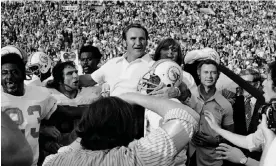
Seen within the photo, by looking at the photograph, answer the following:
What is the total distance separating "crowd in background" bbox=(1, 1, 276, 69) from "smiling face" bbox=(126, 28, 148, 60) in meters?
15.7

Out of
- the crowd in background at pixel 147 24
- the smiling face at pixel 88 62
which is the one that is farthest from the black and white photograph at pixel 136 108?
the crowd in background at pixel 147 24

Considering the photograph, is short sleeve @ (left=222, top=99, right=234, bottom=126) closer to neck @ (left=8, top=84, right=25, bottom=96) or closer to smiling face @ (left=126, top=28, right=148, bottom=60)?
smiling face @ (left=126, top=28, right=148, bottom=60)

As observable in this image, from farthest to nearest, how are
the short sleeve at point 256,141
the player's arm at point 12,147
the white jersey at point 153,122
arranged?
1. the white jersey at point 153,122
2. the short sleeve at point 256,141
3. the player's arm at point 12,147

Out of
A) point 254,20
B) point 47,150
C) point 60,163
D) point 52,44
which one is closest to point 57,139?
point 47,150

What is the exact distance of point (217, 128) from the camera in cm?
289

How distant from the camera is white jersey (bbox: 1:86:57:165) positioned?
10.3 feet

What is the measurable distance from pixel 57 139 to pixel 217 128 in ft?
4.44

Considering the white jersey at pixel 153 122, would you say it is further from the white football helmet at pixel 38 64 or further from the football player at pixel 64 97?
the white football helmet at pixel 38 64

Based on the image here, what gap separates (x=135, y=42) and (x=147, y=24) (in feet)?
77.4

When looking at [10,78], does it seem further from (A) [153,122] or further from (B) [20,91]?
(A) [153,122]

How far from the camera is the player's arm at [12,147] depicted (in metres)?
1.26

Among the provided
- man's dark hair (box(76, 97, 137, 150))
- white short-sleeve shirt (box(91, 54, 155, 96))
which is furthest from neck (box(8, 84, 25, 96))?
man's dark hair (box(76, 97, 137, 150))

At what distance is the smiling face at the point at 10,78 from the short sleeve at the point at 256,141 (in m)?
1.55

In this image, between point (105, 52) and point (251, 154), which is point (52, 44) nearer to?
point (105, 52)
